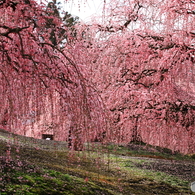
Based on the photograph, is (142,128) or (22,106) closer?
(22,106)

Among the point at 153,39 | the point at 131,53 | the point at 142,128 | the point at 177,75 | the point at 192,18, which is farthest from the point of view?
the point at 142,128

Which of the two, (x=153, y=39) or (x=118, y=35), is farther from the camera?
(x=118, y=35)

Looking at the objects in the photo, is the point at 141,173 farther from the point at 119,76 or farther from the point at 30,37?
the point at 30,37

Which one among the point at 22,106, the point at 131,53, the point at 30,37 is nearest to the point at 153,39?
the point at 131,53

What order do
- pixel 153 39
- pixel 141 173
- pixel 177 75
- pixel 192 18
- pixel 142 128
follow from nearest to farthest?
1. pixel 192 18
2. pixel 177 75
3. pixel 153 39
4. pixel 142 128
5. pixel 141 173

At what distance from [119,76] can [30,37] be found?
163 inches

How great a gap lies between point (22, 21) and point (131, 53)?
4.15m

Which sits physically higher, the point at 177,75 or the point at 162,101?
the point at 177,75

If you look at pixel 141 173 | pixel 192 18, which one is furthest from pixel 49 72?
pixel 141 173

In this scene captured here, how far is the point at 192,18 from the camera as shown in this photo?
5.43 metres

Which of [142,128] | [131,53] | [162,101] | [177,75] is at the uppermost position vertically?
[131,53]

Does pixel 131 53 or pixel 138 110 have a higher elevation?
pixel 131 53

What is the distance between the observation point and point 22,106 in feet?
12.3

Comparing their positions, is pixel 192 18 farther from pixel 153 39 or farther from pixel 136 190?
pixel 136 190
